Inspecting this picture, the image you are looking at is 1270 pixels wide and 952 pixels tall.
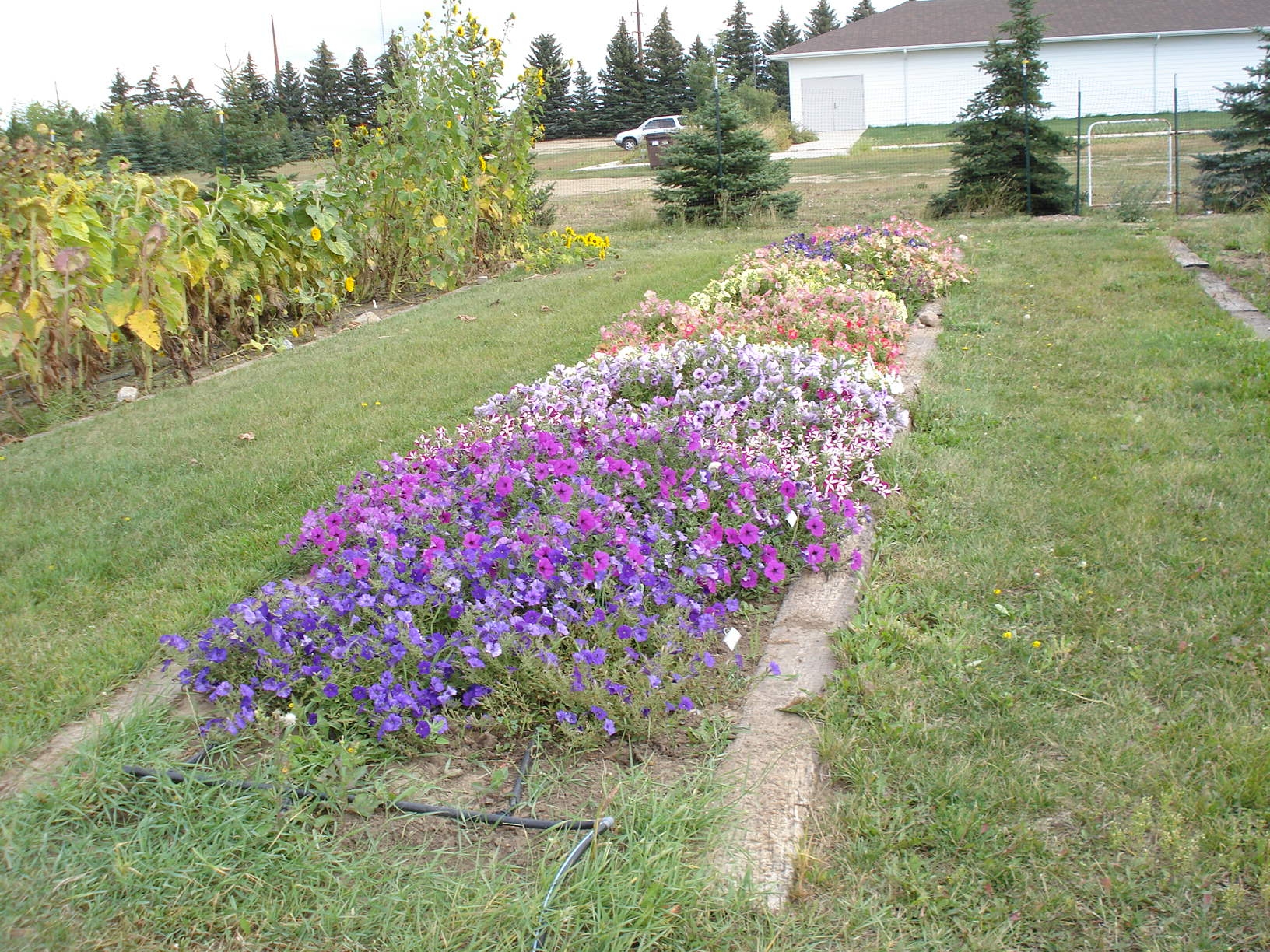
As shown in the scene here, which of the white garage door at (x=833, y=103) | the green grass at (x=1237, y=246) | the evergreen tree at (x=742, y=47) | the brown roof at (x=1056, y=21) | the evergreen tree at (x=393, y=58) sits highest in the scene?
the evergreen tree at (x=742, y=47)

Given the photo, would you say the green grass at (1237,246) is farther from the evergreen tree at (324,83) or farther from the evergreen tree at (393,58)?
the evergreen tree at (324,83)

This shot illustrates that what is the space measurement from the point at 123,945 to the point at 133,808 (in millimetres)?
378

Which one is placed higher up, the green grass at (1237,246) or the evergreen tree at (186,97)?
the evergreen tree at (186,97)

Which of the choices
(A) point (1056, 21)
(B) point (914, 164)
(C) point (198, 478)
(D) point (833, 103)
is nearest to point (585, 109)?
(D) point (833, 103)

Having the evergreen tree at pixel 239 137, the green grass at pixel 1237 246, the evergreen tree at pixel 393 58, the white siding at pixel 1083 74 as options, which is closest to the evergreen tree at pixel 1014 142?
the green grass at pixel 1237 246

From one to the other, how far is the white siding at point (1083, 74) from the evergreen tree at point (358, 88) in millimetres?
18879

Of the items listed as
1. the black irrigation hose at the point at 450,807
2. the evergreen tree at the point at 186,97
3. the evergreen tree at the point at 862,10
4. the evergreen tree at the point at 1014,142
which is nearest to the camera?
the black irrigation hose at the point at 450,807

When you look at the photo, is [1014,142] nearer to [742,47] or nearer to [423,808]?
[423,808]

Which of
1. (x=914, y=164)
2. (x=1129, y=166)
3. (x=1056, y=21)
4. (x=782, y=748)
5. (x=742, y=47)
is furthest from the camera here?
(x=742, y=47)

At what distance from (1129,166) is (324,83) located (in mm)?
35258

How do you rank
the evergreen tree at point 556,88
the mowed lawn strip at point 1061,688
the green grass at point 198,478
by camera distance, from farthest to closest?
the evergreen tree at point 556,88
the green grass at point 198,478
the mowed lawn strip at point 1061,688

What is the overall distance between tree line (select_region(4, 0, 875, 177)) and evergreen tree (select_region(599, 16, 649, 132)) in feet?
0.17

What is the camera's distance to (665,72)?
46688 mm

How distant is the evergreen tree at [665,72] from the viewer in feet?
149
